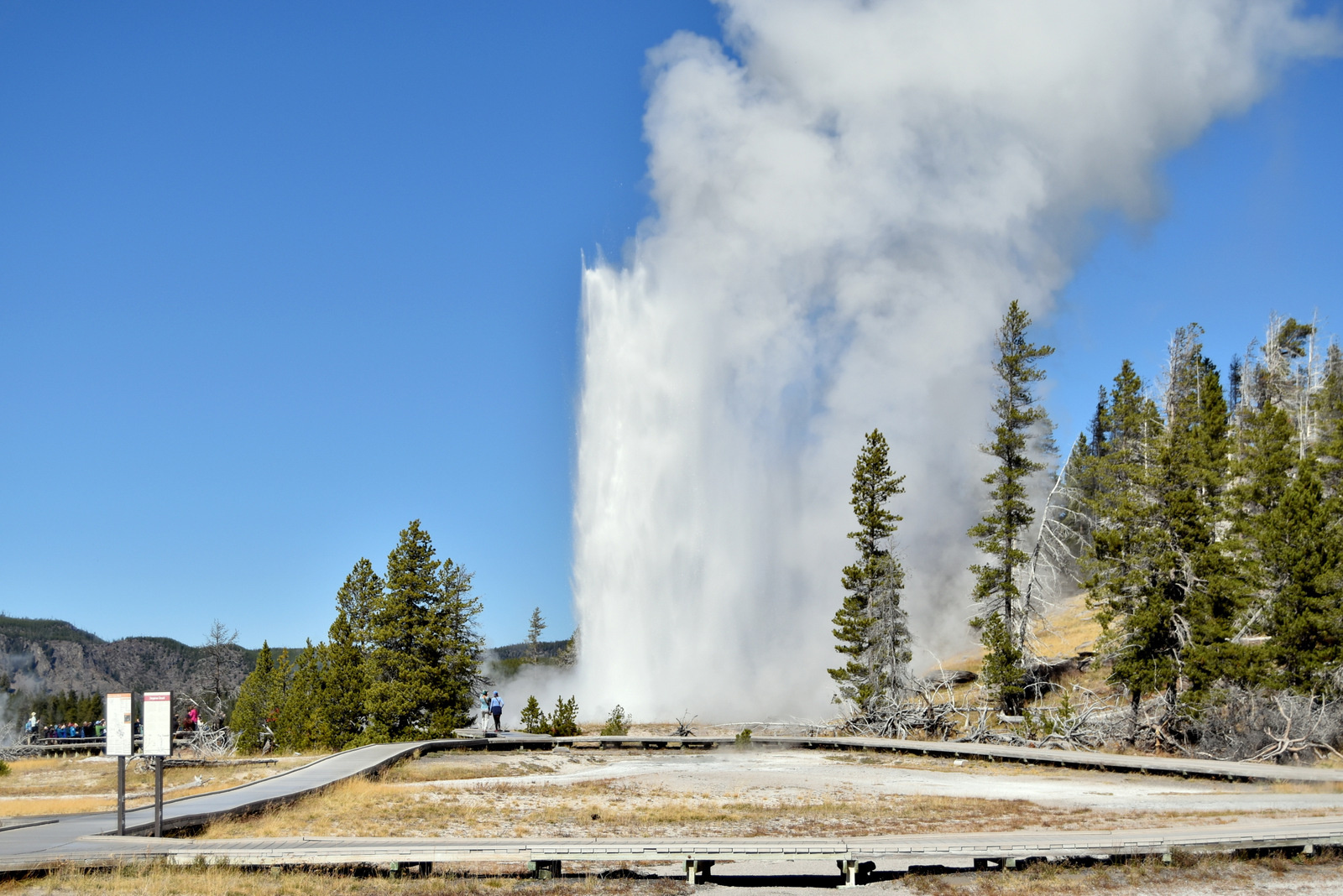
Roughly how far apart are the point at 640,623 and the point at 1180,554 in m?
26.6

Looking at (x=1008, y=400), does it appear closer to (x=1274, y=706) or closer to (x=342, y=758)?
(x=1274, y=706)

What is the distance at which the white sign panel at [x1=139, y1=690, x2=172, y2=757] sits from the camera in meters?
16.0

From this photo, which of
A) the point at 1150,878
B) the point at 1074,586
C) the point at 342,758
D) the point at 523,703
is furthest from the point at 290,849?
the point at 1074,586

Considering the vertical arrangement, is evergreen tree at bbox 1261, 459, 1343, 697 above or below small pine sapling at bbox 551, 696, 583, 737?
above

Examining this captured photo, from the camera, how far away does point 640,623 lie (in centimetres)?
5472

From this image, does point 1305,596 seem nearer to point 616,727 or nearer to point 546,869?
point 616,727

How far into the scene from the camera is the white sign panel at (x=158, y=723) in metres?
16.0

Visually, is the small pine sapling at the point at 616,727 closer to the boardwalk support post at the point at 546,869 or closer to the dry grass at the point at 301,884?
the boardwalk support post at the point at 546,869

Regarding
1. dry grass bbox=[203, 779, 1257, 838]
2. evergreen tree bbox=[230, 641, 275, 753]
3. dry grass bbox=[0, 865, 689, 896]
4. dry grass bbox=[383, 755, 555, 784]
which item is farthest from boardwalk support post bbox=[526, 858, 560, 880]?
evergreen tree bbox=[230, 641, 275, 753]

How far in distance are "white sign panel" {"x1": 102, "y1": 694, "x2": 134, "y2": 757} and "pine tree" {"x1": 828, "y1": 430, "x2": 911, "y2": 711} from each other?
31295 millimetres

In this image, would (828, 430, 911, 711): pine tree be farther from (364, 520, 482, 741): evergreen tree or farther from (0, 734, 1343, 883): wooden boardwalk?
(0, 734, 1343, 883): wooden boardwalk

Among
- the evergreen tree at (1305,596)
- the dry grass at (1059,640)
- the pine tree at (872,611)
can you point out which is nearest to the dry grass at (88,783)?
the pine tree at (872,611)

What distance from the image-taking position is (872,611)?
150 feet

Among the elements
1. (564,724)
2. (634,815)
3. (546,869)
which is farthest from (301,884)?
(564,724)
